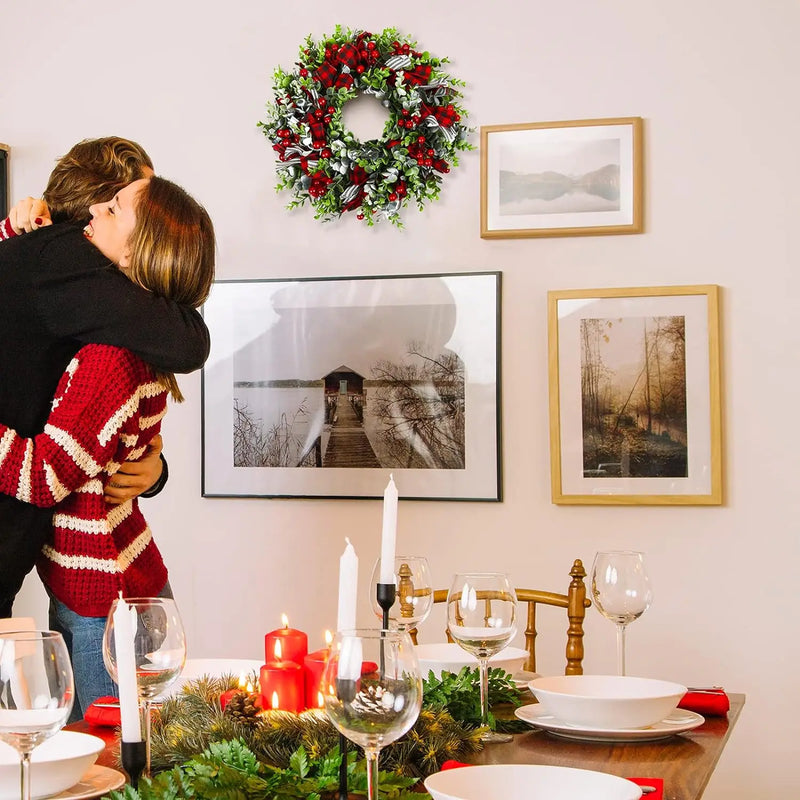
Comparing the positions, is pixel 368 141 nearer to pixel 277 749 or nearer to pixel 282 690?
pixel 282 690

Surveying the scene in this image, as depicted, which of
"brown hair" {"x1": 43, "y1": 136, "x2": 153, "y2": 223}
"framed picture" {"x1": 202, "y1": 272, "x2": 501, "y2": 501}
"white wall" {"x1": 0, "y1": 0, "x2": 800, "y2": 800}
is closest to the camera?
"brown hair" {"x1": 43, "y1": 136, "x2": 153, "y2": 223}

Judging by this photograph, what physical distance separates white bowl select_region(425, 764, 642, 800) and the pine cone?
1.00 ft

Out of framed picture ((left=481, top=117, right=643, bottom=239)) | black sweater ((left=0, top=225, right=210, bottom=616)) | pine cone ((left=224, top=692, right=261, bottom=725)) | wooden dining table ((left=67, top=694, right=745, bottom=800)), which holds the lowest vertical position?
wooden dining table ((left=67, top=694, right=745, bottom=800))

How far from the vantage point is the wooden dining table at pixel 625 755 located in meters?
1.25

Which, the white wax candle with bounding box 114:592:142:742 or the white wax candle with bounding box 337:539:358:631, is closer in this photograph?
the white wax candle with bounding box 114:592:142:742

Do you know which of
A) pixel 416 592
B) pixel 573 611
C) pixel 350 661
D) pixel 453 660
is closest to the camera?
pixel 350 661

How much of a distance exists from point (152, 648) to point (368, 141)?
208 cm

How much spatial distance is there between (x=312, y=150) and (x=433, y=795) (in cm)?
224

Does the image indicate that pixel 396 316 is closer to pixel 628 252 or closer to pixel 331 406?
pixel 331 406

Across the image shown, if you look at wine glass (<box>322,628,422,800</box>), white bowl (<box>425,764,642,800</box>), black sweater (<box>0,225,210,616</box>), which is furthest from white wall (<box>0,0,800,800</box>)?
wine glass (<box>322,628,422,800</box>)

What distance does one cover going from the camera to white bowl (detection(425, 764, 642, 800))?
1.05m

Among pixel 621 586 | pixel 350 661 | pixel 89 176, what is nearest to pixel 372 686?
pixel 350 661

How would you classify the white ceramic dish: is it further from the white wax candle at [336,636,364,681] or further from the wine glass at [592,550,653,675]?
the white wax candle at [336,636,364,681]

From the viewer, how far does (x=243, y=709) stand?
1303mm
